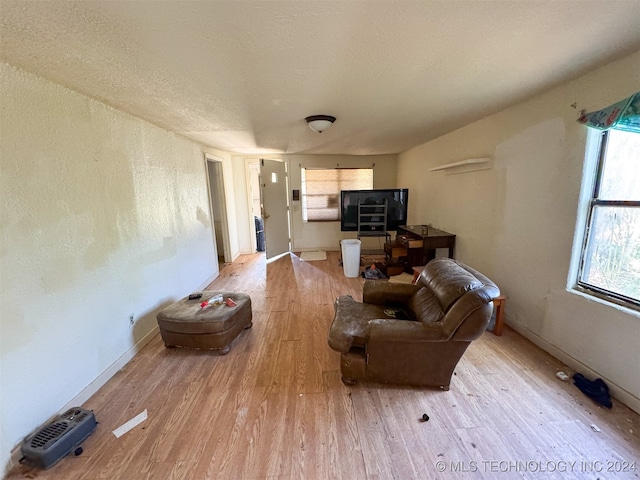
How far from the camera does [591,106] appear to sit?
170 centimetres

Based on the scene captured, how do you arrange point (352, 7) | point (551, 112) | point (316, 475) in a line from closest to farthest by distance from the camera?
1. point (352, 7)
2. point (316, 475)
3. point (551, 112)

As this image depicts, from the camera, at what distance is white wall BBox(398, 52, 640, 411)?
161 cm

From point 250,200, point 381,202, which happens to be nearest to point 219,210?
point 250,200

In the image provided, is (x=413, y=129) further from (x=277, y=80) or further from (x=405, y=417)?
(x=405, y=417)

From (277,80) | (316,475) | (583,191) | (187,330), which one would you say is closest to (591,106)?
(583,191)

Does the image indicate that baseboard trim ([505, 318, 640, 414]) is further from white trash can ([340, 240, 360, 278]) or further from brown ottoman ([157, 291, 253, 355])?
brown ottoman ([157, 291, 253, 355])

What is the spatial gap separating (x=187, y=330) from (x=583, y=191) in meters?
3.13

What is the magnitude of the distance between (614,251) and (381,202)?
116 inches

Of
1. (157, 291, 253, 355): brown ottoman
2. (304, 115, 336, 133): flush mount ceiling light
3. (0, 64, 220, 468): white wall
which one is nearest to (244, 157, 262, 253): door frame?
(0, 64, 220, 468): white wall

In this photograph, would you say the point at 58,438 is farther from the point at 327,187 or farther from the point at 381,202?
the point at 327,187

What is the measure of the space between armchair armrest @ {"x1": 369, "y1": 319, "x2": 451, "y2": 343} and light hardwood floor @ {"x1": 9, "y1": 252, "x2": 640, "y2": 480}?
0.43 meters

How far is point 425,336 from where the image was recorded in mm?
1620

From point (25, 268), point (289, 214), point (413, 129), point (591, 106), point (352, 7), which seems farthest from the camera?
point (289, 214)

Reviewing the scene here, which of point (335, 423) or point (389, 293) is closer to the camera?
point (335, 423)
